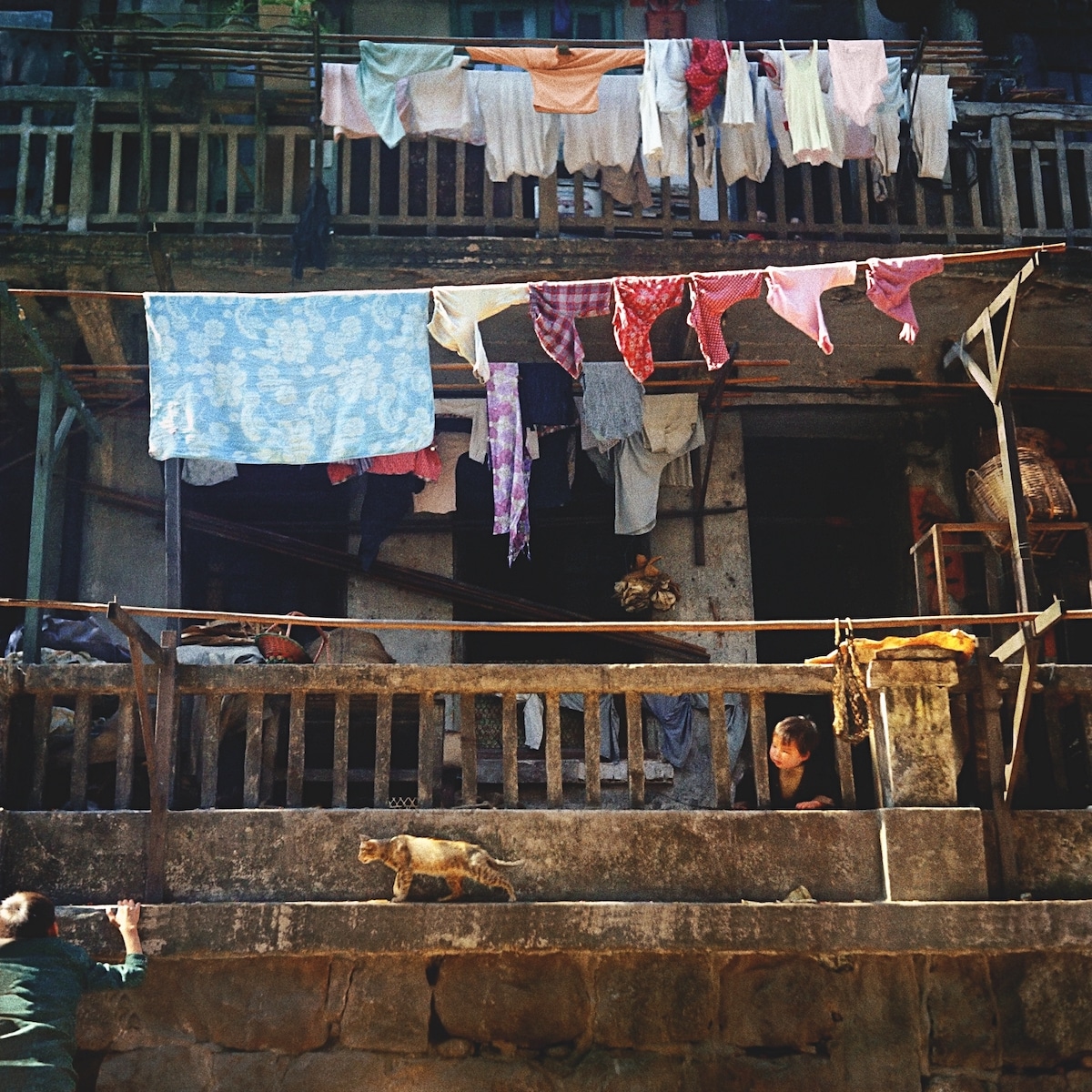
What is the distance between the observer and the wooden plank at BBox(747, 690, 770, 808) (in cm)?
736

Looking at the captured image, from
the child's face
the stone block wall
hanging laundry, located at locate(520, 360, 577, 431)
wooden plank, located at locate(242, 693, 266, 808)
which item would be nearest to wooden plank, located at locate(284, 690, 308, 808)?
wooden plank, located at locate(242, 693, 266, 808)

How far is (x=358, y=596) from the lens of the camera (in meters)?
10.8

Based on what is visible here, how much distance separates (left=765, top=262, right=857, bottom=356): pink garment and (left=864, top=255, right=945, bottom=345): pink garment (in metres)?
0.13

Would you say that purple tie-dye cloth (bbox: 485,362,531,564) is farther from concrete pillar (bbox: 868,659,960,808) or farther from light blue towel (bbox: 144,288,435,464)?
concrete pillar (bbox: 868,659,960,808)

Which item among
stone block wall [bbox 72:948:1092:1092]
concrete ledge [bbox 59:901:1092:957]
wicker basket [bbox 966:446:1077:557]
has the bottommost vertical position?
stone block wall [bbox 72:948:1092:1092]

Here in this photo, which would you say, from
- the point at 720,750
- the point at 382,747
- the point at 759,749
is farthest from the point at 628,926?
the point at 382,747

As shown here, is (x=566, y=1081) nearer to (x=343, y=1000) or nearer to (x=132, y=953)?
(x=343, y=1000)

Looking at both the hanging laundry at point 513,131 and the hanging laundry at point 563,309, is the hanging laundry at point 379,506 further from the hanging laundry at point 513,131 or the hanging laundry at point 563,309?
the hanging laundry at point 513,131

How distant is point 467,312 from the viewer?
27.9ft

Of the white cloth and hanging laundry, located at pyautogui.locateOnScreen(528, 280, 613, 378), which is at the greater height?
the white cloth

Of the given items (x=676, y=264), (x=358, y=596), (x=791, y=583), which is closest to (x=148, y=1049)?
(x=358, y=596)

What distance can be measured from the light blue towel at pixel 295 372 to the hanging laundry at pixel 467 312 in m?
0.17

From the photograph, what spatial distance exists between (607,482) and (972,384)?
2734 millimetres

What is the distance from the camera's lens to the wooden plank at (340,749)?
287 inches
